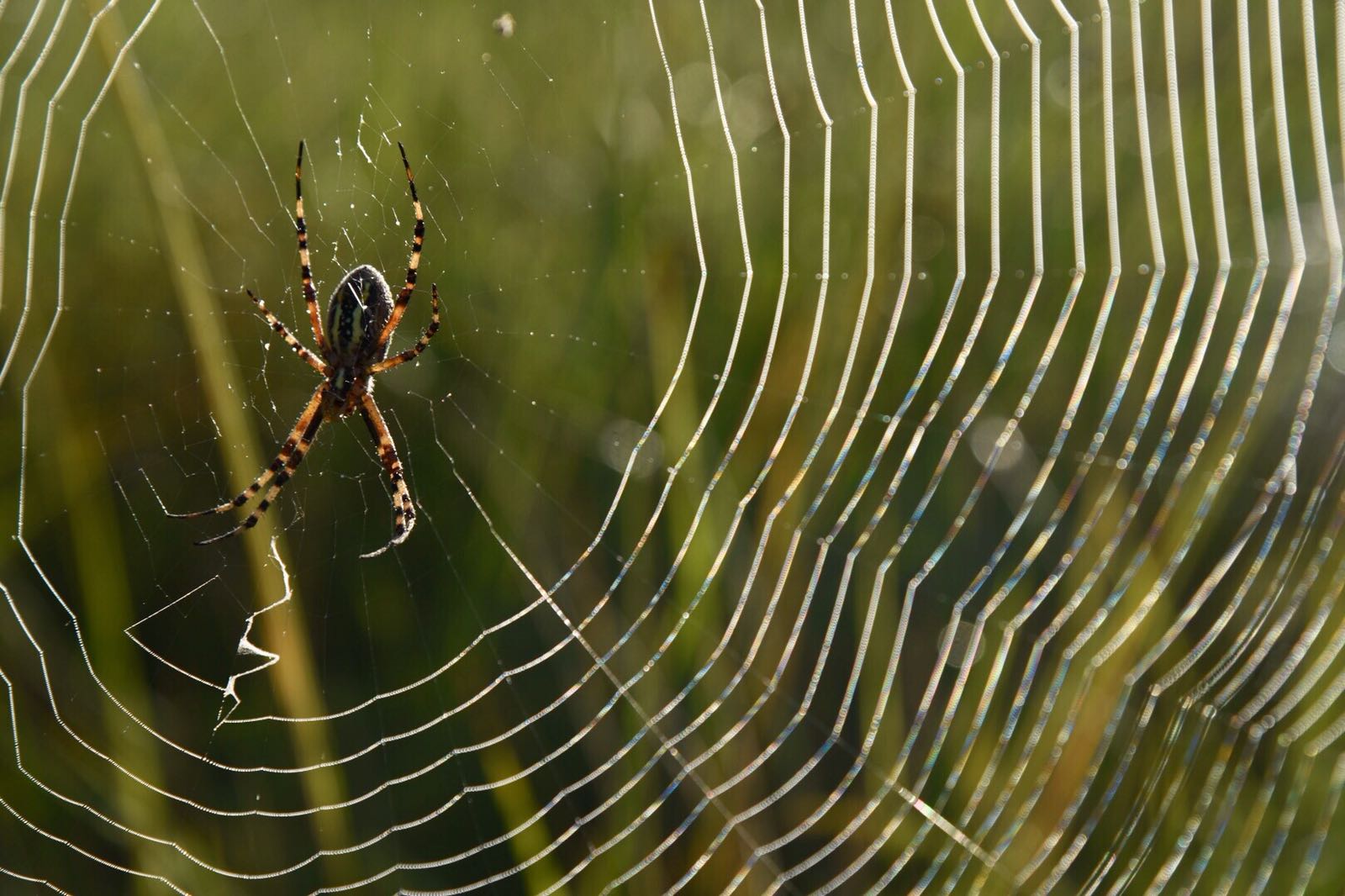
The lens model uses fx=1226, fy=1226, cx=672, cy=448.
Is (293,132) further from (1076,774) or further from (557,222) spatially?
(1076,774)

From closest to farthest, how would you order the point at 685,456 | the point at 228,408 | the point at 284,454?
the point at 228,408 < the point at 685,456 < the point at 284,454

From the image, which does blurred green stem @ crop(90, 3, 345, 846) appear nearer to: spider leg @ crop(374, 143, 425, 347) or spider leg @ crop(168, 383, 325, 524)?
spider leg @ crop(168, 383, 325, 524)

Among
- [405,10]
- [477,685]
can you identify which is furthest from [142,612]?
[405,10]

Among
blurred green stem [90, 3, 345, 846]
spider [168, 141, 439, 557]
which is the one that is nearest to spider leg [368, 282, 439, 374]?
spider [168, 141, 439, 557]

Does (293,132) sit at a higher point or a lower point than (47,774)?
higher

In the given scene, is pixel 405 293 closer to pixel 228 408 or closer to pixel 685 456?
pixel 228 408

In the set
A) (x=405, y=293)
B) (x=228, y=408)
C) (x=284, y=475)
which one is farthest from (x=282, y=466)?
(x=405, y=293)
